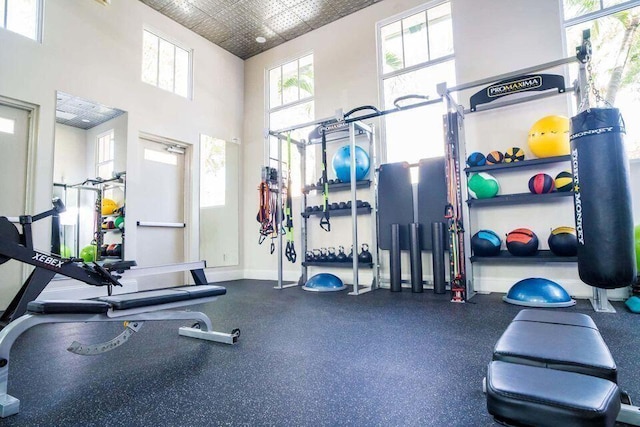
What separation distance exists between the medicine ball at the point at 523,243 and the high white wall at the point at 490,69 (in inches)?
14.6

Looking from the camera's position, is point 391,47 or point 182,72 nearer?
point 391,47

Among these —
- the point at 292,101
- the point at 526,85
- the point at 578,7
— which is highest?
the point at 578,7

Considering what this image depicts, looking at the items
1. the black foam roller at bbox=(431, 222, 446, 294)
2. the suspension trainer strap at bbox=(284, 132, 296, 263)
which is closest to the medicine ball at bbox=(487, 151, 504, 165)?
the black foam roller at bbox=(431, 222, 446, 294)

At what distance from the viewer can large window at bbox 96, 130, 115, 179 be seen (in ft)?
15.0

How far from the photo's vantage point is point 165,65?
211 inches

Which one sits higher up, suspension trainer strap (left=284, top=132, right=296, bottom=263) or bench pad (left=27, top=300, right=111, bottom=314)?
suspension trainer strap (left=284, top=132, right=296, bottom=263)

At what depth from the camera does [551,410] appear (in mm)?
707

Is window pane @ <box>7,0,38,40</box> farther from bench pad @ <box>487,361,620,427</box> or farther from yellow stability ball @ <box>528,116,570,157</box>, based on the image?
yellow stability ball @ <box>528,116,570,157</box>

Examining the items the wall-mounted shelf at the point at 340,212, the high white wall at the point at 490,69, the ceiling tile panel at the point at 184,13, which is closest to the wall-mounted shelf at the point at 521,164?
the high white wall at the point at 490,69

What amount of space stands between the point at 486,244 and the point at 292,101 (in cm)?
396

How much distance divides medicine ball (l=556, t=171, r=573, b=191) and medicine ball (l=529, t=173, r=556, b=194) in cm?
6

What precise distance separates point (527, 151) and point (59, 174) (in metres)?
5.51

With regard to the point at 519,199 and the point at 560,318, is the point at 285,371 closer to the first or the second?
the point at 560,318

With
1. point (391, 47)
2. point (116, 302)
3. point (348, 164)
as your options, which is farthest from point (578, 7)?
point (116, 302)
